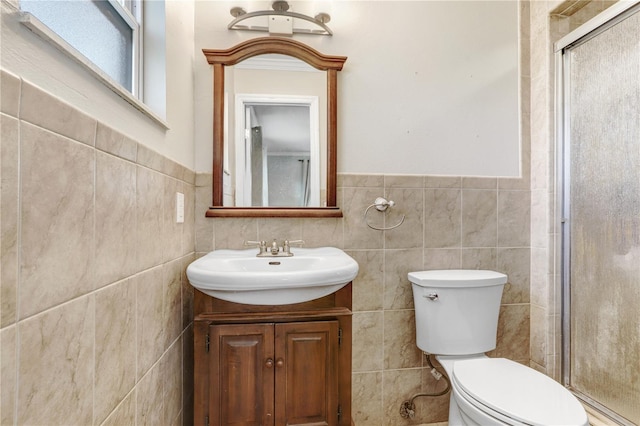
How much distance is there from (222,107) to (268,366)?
Answer: 1.15 m

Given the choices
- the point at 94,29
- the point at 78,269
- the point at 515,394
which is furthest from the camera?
the point at 515,394

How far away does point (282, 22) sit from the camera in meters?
1.54

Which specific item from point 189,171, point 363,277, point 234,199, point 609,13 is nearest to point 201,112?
point 189,171

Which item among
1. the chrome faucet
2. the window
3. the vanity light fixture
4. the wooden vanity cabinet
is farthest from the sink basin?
the vanity light fixture

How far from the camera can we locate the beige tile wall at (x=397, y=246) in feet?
5.08

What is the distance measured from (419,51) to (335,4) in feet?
1.60

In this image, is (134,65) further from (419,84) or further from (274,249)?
(419,84)

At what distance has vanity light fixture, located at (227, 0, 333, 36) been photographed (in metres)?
1.51

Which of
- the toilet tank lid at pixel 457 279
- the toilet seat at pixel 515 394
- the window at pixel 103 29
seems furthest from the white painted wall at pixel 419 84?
the toilet seat at pixel 515 394

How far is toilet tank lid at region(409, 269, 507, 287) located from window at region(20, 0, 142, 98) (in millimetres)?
1370

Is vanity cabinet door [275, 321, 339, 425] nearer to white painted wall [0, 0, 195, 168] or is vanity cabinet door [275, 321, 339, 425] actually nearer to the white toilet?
the white toilet

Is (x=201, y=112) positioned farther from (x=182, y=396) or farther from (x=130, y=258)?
(x=182, y=396)

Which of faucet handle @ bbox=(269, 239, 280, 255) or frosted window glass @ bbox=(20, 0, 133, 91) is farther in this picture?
faucet handle @ bbox=(269, 239, 280, 255)

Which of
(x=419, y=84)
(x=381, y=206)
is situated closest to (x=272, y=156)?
(x=381, y=206)
